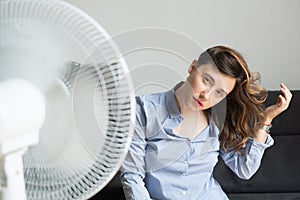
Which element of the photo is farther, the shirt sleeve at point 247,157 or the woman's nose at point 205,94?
the shirt sleeve at point 247,157

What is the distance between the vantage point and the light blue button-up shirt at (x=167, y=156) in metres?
1.33

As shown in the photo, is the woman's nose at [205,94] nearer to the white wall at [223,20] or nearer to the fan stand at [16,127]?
the fan stand at [16,127]

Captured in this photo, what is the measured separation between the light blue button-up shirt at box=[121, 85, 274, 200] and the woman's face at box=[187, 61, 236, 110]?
0.37ft

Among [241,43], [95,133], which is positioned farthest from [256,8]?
[95,133]

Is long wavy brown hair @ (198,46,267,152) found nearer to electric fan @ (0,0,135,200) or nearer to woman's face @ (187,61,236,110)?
woman's face @ (187,61,236,110)

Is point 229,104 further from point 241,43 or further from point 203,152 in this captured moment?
point 241,43

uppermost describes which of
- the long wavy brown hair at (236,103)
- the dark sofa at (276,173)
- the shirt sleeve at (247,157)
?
the long wavy brown hair at (236,103)

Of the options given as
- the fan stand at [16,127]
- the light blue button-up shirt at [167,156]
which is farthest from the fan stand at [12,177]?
the light blue button-up shirt at [167,156]

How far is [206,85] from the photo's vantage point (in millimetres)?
1239

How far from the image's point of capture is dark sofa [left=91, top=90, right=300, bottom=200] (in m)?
1.77

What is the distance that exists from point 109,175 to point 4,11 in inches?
12.8

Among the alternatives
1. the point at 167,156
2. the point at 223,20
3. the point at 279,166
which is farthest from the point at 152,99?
the point at 223,20

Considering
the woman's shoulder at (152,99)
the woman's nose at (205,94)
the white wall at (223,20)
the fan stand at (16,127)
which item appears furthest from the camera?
the white wall at (223,20)

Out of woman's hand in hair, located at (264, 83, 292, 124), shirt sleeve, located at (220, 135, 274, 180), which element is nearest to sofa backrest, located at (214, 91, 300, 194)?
shirt sleeve, located at (220, 135, 274, 180)
